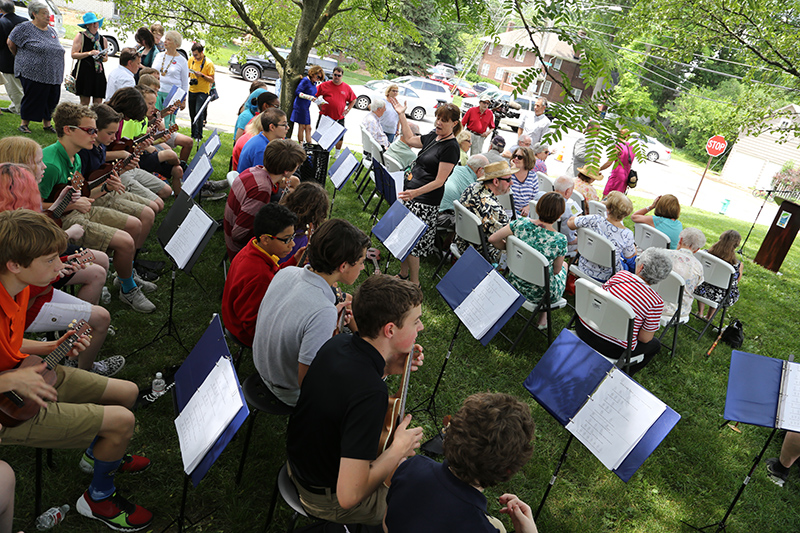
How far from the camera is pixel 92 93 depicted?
8273 millimetres

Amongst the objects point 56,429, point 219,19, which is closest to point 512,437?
point 56,429

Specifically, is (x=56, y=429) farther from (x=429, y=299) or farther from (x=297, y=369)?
(x=429, y=299)

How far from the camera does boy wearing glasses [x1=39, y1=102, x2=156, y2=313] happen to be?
3.92 meters

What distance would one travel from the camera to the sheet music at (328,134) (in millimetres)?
7818

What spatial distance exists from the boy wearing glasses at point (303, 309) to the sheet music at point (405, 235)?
163cm

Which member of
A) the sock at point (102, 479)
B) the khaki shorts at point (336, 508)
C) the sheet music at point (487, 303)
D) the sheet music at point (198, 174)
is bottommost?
the sock at point (102, 479)

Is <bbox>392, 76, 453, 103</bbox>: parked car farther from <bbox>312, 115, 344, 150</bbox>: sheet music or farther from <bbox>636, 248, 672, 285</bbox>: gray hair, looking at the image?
<bbox>636, 248, 672, 285</bbox>: gray hair

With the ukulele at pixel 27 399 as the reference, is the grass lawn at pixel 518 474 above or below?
below

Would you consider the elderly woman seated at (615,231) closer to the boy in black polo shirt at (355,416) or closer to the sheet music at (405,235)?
the sheet music at (405,235)

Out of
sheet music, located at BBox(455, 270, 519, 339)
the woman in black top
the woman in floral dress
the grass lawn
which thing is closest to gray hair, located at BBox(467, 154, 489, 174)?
the woman in black top

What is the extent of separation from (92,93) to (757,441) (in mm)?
10224

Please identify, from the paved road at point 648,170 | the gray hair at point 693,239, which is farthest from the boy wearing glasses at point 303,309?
the paved road at point 648,170

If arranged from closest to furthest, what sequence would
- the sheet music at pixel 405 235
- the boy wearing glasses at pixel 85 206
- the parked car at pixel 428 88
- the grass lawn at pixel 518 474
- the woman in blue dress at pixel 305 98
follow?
1. the grass lawn at pixel 518 474
2. the boy wearing glasses at pixel 85 206
3. the sheet music at pixel 405 235
4. the woman in blue dress at pixel 305 98
5. the parked car at pixel 428 88

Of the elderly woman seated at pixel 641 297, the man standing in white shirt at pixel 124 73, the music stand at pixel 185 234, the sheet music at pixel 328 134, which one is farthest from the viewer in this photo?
the sheet music at pixel 328 134
